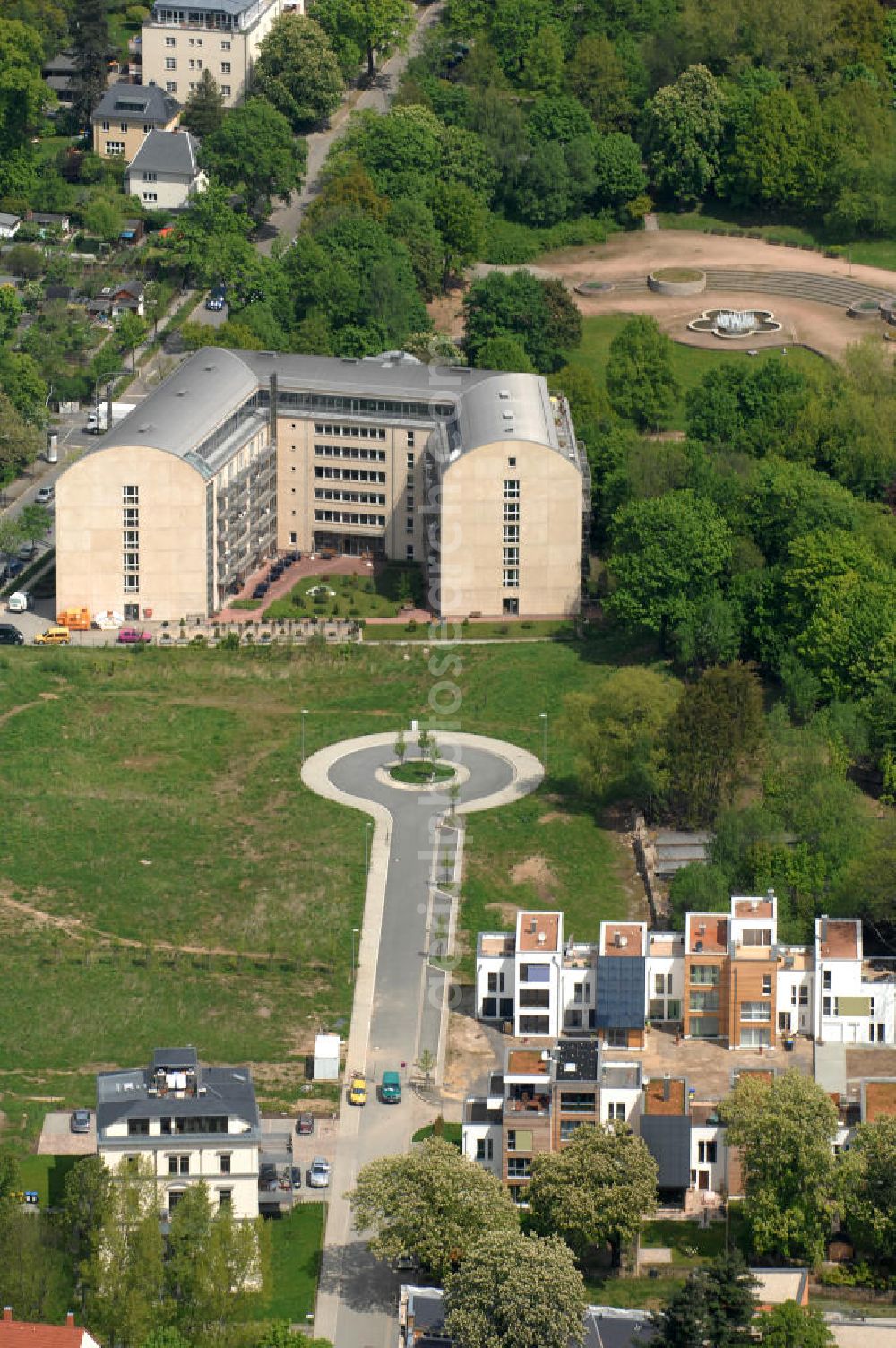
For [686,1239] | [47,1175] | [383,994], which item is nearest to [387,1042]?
[383,994]

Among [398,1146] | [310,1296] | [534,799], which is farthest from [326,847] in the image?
[310,1296]

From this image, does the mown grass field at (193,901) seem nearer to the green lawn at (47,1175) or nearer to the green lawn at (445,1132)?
the green lawn at (47,1175)

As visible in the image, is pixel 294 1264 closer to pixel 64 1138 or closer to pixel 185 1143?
pixel 185 1143

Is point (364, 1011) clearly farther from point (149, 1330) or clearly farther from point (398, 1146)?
point (149, 1330)

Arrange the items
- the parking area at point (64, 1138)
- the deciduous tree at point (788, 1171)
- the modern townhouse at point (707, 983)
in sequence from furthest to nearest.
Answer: the modern townhouse at point (707, 983) < the parking area at point (64, 1138) < the deciduous tree at point (788, 1171)

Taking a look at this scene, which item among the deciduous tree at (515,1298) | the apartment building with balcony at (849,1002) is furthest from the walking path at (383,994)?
the apartment building with balcony at (849,1002)

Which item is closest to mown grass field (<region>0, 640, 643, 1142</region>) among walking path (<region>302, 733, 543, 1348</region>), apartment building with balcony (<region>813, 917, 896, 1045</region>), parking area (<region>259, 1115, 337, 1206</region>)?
walking path (<region>302, 733, 543, 1348</region>)

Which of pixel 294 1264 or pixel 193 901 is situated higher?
pixel 193 901
